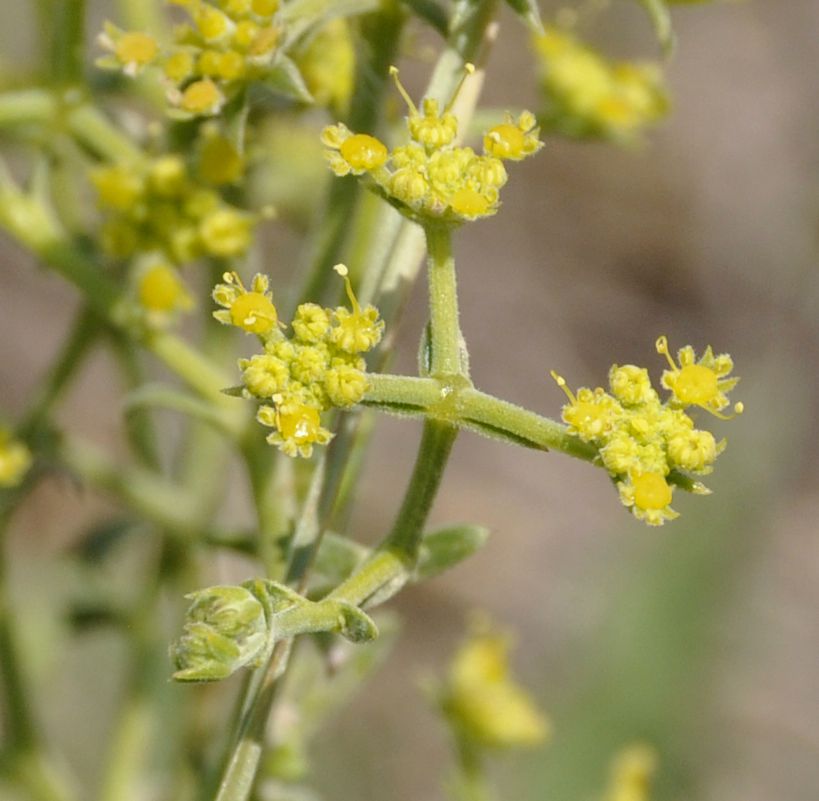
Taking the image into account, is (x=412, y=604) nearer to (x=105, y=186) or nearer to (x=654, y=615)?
(x=654, y=615)

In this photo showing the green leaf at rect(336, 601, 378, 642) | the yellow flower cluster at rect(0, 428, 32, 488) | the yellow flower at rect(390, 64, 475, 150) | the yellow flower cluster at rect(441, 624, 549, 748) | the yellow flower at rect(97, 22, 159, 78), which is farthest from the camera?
the yellow flower cluster at rect(441, 624, 549, 748)

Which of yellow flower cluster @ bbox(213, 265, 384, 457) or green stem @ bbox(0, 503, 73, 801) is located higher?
yellow flower cluster @ bbox(213, 265, 384, 457)

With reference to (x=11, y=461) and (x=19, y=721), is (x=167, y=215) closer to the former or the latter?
(x=11, y=461)

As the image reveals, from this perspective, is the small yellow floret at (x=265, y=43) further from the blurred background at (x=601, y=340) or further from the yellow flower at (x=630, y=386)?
the blurred background at (x=601, y=340)

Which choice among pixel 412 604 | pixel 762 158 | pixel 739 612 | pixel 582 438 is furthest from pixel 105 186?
pixel 762 158

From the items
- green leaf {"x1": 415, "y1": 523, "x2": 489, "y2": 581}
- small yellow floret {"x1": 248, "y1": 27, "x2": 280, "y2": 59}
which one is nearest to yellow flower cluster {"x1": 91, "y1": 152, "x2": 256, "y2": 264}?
small yellow floret {"x1": 248, "y1": 27, "x2": 280, "y2": 59}

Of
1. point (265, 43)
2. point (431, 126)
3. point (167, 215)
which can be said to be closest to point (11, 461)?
point (167, 215)

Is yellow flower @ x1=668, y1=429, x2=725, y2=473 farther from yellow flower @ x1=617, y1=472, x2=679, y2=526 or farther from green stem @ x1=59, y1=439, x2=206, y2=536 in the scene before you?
green stem @ x1=59, y1=439, x2=206, y2=536
